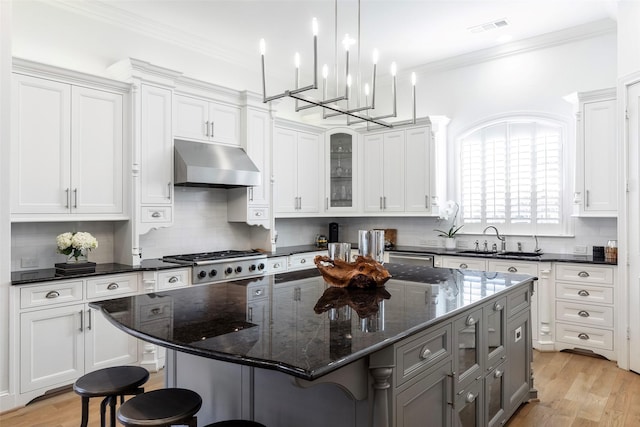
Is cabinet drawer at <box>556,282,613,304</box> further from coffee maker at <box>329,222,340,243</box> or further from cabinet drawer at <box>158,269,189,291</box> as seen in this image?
cabinet drawer at <box>158,269,189,291</box>

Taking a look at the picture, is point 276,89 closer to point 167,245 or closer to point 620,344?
point 167,245

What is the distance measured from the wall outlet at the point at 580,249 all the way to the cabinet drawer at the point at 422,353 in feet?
11.0

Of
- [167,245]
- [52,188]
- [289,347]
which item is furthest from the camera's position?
[167,245]

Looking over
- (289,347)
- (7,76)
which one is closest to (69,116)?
(7,76)

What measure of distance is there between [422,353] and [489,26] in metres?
3.94

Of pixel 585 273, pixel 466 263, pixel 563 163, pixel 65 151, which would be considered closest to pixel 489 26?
pixel 563 163

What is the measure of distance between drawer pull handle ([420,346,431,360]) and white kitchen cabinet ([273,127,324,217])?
357cm

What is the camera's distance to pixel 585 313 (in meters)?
4.18

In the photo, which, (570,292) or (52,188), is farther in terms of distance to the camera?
(570,292)

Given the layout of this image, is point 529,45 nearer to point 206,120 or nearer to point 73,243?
point 206,120

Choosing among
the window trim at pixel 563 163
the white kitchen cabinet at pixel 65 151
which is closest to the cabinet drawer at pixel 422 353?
the white kitchen cabinet at pixel 65 151

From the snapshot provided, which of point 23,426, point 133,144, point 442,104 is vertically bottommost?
point 23,426

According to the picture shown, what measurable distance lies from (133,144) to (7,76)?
3.42ft

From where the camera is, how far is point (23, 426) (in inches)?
112
